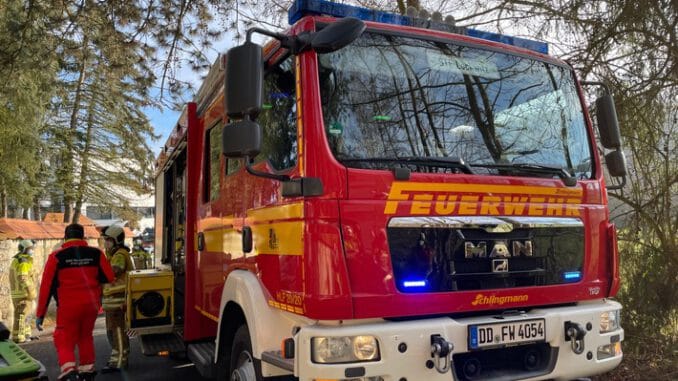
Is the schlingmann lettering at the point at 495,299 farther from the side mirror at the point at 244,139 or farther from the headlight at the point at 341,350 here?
the side mirror at the point at 244,139

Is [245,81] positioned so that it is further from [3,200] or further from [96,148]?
[96,148]

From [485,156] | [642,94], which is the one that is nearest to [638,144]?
[642,94]

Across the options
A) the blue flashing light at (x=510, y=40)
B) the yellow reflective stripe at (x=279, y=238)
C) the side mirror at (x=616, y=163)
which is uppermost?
the blue flashing light at (x=510, y=40)

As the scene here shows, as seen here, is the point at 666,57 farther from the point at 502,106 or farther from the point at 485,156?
the point at 485,156

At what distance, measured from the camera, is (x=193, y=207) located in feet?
16.9

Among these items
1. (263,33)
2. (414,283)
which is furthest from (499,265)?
(263,33)

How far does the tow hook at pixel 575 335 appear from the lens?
309cm

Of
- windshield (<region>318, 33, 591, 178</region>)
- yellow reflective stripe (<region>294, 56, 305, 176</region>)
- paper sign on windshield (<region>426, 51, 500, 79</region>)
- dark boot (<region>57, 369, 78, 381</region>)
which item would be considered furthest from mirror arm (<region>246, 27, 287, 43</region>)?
dark boot (<region>57, 369, 78, 381</region>)

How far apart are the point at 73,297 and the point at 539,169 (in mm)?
4535

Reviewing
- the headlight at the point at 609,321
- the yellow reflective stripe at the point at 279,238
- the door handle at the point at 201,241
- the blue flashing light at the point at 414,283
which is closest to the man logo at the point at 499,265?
the blue flashing light at the point at 414,283

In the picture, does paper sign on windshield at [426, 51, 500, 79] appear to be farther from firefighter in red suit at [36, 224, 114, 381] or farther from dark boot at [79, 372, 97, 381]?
dark boot at [79, 372, 97, 381]

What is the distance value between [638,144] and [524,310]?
156 inches

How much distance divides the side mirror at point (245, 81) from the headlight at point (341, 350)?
121cm

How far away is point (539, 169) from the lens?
11.0ft
